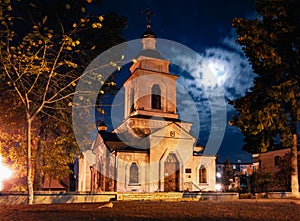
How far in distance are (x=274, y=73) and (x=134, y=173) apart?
17.2 metres

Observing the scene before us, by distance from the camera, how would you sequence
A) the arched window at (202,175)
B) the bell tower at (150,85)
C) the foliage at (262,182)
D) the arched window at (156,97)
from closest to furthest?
the arched window at (202,175)
the foliage at (262,182)
the bell tower at (150,85)
the arched window at (156,97)

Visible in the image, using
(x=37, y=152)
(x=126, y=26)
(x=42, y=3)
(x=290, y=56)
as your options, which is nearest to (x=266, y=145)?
(x=290, y=56)

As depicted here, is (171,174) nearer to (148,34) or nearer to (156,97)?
(156,97)

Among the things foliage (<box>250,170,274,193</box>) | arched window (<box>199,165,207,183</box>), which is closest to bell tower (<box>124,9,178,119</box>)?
arched window (<box>199,165,207,183</box>)

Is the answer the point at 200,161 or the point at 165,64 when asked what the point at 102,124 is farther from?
the point at 200,161

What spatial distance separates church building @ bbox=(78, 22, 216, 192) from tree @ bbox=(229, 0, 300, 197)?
42.3 ft

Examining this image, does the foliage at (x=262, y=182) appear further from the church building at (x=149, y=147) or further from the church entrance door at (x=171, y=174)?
the church entrance door at (x=171, y=174)

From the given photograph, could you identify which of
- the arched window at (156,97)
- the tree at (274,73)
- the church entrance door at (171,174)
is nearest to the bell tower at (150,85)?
the arched window at (156,97)

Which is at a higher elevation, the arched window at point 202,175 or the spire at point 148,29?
the spire at point 148,29

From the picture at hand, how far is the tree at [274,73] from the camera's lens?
19.7 m

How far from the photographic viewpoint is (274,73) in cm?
2033

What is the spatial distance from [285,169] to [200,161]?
35.6ft

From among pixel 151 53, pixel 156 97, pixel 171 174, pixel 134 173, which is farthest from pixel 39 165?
pixel 151 53

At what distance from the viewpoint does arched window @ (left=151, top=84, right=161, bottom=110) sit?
127ft
